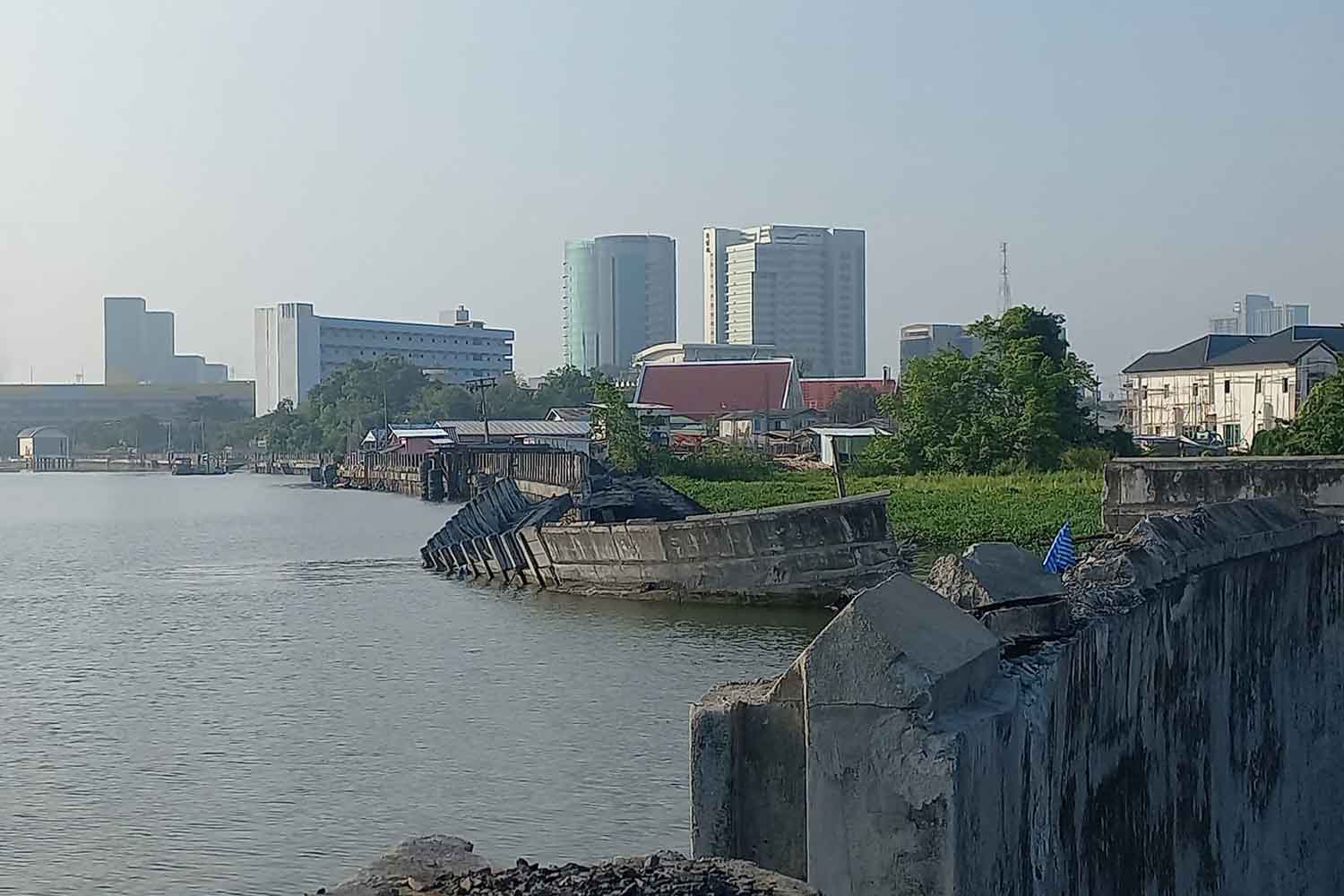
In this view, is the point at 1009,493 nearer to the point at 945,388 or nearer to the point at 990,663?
the point at 945,388

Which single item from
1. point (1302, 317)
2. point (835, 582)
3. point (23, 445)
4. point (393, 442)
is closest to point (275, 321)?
point (23, 445)

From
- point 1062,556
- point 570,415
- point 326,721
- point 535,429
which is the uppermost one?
point 570,415

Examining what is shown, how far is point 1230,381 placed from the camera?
225 ft

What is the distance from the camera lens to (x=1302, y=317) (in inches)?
7042

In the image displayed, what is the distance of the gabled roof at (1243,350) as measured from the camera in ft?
211

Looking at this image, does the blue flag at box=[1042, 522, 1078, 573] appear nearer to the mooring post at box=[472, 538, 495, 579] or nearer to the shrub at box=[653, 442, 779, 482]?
the mooring post at box=[472, 538, 495, 579]

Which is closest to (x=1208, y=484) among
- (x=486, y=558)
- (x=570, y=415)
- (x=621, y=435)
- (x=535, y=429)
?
(x=486, y=558)

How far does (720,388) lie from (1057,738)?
9308 centimetres

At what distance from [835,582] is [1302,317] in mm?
163139

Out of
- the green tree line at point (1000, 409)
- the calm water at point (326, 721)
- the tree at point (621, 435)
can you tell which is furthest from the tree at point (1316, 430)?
the tree at point (621, 435)

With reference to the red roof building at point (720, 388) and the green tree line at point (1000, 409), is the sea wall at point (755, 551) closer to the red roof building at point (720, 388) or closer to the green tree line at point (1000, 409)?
the green tree line at point (1000, 409)

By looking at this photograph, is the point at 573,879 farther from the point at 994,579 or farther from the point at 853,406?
the point at 853,406

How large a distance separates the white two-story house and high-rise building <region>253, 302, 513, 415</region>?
96075 millimetres

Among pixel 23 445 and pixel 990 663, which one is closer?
pixel 990 663
